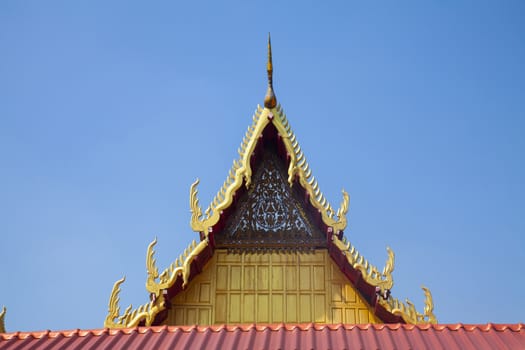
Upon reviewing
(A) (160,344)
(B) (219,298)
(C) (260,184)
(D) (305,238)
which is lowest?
(A) (160,344)

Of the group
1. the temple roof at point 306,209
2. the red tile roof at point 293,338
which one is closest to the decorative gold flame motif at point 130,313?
the temple roof at point 306,209

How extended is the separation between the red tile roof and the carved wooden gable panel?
3.56m

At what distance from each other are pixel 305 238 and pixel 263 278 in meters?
0.78

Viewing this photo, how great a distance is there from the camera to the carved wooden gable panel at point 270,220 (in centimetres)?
1055

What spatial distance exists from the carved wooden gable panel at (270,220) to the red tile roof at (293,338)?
3561mm

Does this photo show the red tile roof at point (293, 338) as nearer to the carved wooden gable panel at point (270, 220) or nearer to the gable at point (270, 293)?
the gable at point (270, 293)

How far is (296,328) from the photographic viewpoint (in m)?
6.93

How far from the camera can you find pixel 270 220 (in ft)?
35.1

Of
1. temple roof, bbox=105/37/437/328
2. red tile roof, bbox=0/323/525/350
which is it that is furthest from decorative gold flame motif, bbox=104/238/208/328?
red tile roof, bbox=0/323/525/350

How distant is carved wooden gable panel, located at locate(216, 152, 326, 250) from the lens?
10.6 meters

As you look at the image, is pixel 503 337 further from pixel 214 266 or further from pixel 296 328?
pixel 214 266

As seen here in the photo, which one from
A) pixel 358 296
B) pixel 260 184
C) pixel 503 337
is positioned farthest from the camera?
pixel 260 184

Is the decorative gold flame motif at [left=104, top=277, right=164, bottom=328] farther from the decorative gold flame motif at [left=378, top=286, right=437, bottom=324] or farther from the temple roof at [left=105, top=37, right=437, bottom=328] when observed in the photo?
the decorative gold flame motif at [left=378, top=286, right=437, bottom=324]

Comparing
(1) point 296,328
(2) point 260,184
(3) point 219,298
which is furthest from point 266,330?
(2) point 260,184
